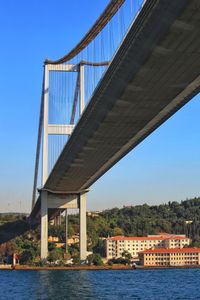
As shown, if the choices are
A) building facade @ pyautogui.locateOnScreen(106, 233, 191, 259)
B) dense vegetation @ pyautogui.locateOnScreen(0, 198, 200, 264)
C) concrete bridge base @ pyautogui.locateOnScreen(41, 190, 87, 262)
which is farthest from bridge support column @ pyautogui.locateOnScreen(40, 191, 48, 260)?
building facade @ pyautogui.locateOnScreen(106, 233, 191, 259)

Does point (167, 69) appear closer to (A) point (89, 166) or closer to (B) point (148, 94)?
(B) point (148, 94)

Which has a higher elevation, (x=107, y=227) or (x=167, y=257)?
(x=107, y=227)

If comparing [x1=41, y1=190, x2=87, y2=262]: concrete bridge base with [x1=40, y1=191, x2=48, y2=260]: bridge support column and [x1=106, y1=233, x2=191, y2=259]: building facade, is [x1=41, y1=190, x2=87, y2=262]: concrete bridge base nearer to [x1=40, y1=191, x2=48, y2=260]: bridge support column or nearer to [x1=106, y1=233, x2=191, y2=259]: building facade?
[x1=40, y1=191, x2=48, y2=260]: bridge support column

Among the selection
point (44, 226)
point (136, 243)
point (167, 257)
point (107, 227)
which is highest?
point (107, 227)

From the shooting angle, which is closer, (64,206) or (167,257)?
(64,206)

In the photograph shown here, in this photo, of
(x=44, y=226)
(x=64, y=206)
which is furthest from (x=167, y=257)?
(x=44, y=226)

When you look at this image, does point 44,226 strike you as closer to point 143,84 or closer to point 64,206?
point 64,206

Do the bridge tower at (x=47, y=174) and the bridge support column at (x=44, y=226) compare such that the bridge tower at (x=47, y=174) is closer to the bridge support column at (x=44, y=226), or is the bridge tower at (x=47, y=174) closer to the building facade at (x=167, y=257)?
the bridge support column at (x=44, y=226)

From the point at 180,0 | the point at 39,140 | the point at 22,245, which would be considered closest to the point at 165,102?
the point at 180,0
